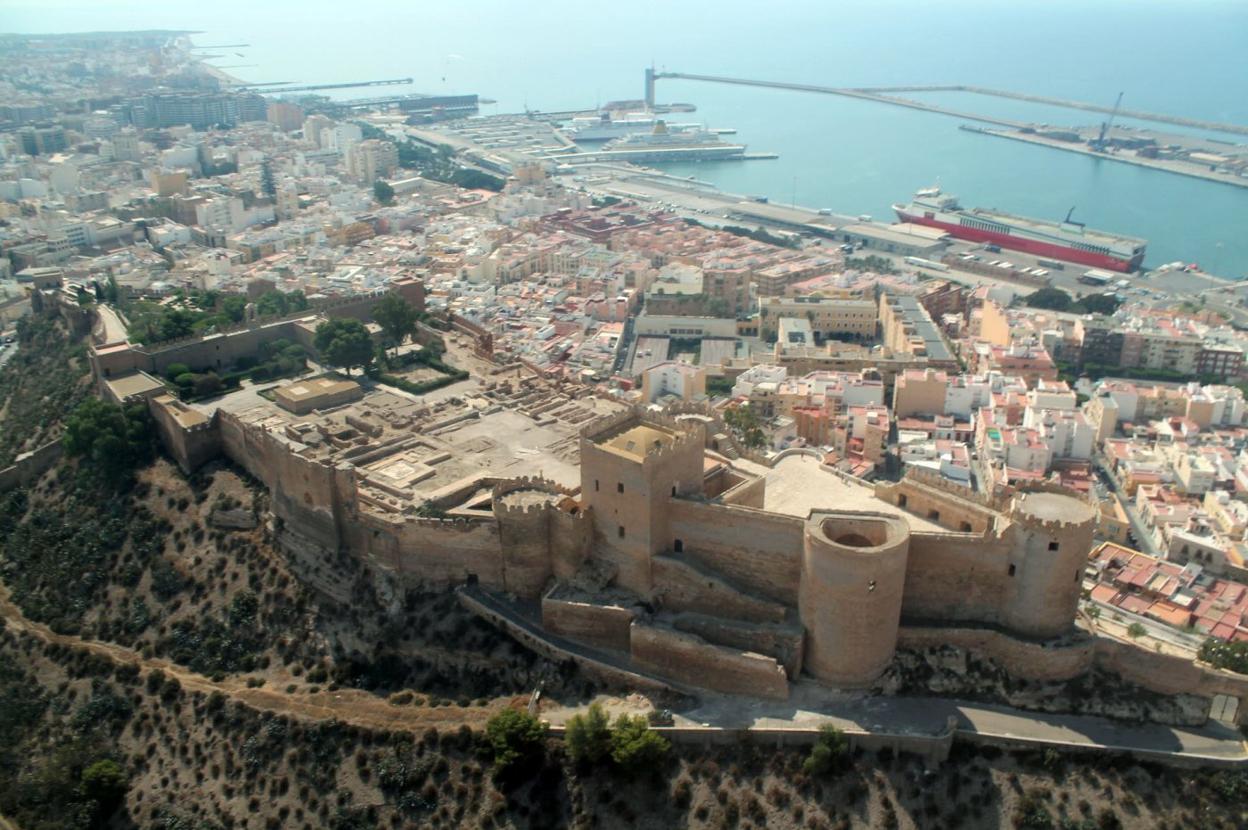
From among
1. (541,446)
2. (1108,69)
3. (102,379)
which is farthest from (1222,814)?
(1108,69)

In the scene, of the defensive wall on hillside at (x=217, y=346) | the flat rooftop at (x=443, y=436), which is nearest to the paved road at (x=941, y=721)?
the flat rooftop at (x=443, y=436)

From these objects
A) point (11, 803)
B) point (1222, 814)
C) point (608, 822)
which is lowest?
point (11, 803)

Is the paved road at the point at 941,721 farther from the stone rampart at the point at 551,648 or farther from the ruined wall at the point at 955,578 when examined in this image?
the ruined wall at the point at 955,578

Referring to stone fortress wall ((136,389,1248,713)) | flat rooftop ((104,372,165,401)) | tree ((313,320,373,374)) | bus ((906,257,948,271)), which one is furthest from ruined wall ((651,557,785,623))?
bus ((906,257,948,271))

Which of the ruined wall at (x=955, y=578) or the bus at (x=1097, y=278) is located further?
the bus at (x=1097, y=278)

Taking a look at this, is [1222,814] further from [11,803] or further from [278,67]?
[278,67]

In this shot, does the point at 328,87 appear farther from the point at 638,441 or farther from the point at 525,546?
the point at 638,441

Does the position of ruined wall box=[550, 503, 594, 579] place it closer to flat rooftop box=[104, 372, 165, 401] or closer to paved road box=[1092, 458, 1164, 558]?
→ flat rooftop box=[104, 372, 165, 401]

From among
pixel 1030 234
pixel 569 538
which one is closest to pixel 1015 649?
pixel 569 538
